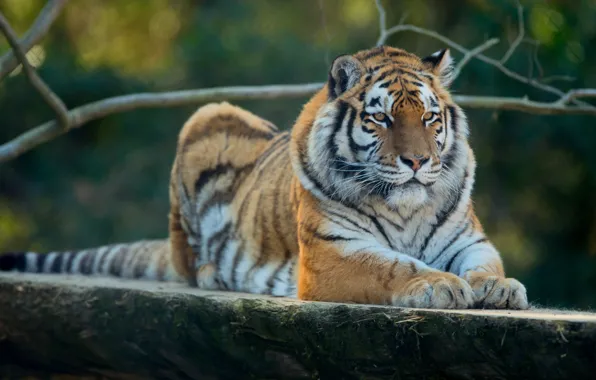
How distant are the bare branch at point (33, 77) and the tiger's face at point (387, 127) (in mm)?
1519

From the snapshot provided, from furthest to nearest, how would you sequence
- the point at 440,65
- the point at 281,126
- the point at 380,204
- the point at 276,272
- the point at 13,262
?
the point at 281,126
the point at 13,262
the point at 276,272
the point at 440,65
the point at 380,204

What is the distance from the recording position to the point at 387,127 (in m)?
3.79

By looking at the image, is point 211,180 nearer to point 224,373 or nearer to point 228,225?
point 228,225

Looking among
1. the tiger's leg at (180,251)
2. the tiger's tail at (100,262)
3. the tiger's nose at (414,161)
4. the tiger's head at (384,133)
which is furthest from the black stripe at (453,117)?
the tiger's tail at (100,262)

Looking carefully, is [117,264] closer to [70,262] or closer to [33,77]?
[70,262]

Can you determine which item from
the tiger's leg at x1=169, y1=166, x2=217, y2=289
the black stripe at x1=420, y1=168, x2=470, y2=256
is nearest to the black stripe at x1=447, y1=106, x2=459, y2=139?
the black stripe at x1=420, y1=168, x2=470, y2=256

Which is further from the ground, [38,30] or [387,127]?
[38,30]

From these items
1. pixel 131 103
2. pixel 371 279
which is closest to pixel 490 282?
pixel 371 279

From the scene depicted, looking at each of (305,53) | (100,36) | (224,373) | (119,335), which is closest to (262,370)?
(224,373)

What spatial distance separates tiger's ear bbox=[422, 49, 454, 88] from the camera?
410 cm

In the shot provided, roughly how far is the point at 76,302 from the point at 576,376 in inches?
92.7

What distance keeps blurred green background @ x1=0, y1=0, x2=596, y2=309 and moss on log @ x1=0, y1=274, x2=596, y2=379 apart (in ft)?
18.3

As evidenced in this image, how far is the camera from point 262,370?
11.7 feet

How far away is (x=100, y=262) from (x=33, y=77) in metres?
1.22
